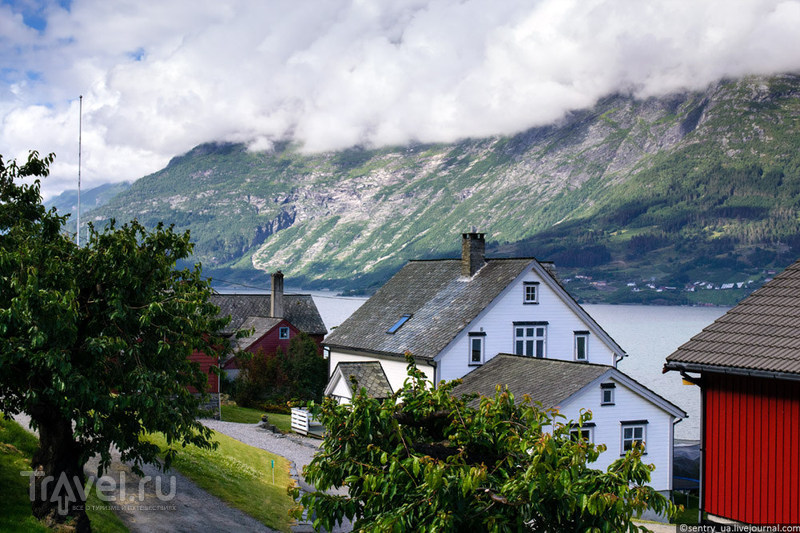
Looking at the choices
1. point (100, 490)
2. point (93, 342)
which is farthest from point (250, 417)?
point (93, 342)

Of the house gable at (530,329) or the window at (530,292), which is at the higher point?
the window at (530,292)

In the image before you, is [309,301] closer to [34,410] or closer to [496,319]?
[496,319]

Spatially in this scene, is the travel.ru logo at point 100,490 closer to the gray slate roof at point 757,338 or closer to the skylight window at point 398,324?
the gray slate roof at point 757,338

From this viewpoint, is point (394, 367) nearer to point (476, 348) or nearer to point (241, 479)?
point (476, 348)

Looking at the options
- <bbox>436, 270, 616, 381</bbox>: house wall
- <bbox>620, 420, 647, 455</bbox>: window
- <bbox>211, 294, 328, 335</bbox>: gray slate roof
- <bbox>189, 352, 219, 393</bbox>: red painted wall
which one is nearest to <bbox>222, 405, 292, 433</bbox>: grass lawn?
<bbox>189, 352, 219, 393</bbox>: red painted wall

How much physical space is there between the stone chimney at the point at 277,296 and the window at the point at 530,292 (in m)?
37.0

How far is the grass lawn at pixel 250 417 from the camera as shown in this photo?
52.2 m

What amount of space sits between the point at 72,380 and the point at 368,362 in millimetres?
29630

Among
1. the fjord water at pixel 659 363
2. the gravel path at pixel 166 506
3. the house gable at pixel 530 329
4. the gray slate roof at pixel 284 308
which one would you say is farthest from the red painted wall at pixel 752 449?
the gray slate roof at pixel 284 308

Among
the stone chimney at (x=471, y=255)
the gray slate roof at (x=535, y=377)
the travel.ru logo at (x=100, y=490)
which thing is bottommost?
the travel.ru logo at (x=100, y=490)

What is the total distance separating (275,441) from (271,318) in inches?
1161

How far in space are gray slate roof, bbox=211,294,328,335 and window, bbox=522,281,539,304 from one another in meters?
39.6

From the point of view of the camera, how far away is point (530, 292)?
43812mm

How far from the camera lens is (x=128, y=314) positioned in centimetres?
1867
